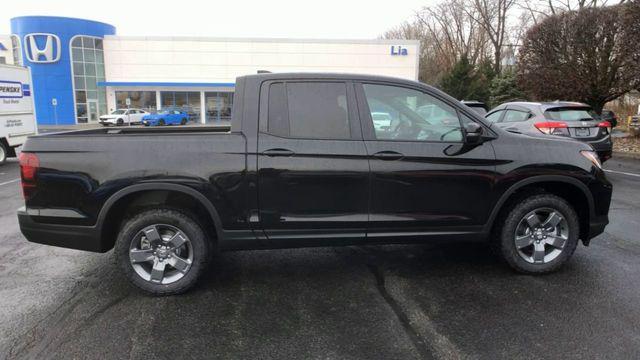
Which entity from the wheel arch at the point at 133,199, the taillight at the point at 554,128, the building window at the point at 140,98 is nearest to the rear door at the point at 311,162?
the wheel arch at the point at 133,199

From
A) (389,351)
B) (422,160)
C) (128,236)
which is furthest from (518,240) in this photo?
(128,236)

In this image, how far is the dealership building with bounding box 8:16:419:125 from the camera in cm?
3947

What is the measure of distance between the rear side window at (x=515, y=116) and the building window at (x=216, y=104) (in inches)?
1365

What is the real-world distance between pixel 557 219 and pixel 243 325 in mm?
2961

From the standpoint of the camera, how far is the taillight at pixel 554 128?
907 centimetres

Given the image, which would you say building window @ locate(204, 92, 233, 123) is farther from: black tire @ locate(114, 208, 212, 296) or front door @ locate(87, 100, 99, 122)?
black tire @ locate(114, 208, 212, 296)

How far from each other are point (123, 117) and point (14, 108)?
22.7 m

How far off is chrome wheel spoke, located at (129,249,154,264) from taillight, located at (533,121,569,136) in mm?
7945

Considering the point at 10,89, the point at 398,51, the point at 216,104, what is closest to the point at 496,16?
the point at 398,51

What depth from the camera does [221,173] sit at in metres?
3.78

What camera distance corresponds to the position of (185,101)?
42594 mm

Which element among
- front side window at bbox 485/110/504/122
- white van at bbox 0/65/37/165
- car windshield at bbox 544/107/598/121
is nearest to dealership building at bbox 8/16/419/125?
white van at bbox 0/65/37/165

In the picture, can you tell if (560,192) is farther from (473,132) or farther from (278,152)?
(278,152)

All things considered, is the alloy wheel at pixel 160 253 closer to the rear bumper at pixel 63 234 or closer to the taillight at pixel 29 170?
the rear bumper at pixel 63 234
